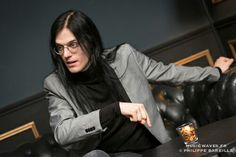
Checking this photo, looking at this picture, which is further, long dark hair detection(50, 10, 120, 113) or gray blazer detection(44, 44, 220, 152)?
long dark hair detection(50, 10, 120, 113)

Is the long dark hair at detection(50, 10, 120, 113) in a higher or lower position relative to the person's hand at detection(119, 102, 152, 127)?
higher

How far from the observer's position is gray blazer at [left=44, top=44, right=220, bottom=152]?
2326 mm

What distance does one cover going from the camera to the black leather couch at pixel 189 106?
2553mm

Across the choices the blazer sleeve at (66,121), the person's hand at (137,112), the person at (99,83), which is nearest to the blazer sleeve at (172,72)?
the person at (99,83)

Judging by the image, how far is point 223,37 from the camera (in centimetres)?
407

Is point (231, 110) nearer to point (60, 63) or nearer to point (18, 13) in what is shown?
point (60, 63)

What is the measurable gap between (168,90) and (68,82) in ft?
3.06

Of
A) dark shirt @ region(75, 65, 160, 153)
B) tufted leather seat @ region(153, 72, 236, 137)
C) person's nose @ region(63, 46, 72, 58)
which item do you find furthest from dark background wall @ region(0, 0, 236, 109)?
person's nose @ region(63, 46, 72, 58)

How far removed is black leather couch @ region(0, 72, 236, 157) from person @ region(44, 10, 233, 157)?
123 millimetres

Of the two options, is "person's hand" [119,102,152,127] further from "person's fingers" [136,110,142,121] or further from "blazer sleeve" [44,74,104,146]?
"blazer sleeve" [44,74,104,146]

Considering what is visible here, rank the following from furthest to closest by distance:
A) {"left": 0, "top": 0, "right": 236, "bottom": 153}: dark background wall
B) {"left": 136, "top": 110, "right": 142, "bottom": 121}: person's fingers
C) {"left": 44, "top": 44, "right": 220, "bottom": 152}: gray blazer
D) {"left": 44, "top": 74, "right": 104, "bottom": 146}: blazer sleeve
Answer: {"left": 0, "top": 0, "right": 236, "bottom": 153}: dark background wall
{"left": 44, "top": 44, "right": 220, "bottom": 152}: gray blazer
{"left": 44, "top": 74, "right": 104, "bottom": 146}: blazer sleeve
{"left": 136, "top": 110, "right": 142, "bottom": 121}: person's fingers

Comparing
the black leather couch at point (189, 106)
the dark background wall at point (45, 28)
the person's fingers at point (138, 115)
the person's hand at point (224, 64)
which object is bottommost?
the black leather couch at point (189, 106)

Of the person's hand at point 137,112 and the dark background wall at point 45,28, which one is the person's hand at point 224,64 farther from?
the dark background wall at point 45,28

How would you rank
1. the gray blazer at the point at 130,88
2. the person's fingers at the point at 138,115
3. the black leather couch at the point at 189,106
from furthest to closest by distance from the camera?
the black leather couch at the point at 189,106 < the gray blazer at the point at 130,88 < the person's fingers at the point at 138,115
